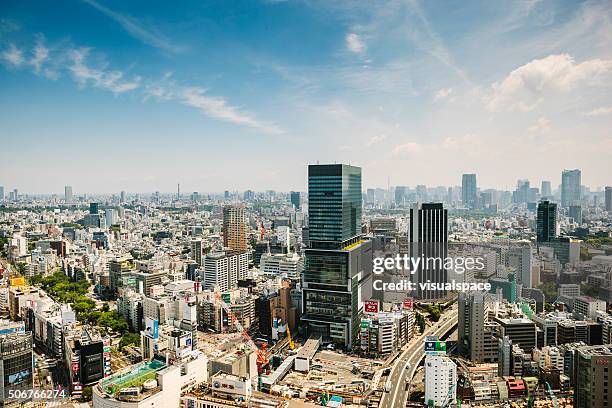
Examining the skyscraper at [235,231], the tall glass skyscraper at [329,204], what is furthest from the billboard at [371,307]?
the skyscraper at [235,231]

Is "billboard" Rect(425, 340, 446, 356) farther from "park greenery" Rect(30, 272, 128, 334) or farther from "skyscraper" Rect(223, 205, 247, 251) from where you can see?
"skyscraper" Rect(223, 205, 247, 251)

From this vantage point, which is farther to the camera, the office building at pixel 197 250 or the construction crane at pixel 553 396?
the office building at pixel 197 250

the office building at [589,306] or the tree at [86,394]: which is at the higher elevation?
the office building at [589,306]

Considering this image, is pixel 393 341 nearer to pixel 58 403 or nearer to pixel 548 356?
pixel 548 356

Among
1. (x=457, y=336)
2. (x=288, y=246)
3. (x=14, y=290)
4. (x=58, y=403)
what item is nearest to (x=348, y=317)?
(x=457, y=336)

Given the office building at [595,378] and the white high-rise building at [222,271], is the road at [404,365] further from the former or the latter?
the white high-rise building at [222,271]

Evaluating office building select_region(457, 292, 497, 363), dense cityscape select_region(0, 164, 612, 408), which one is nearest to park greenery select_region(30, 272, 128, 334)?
dense cityscape select_region(0, 164, 612, 408)
